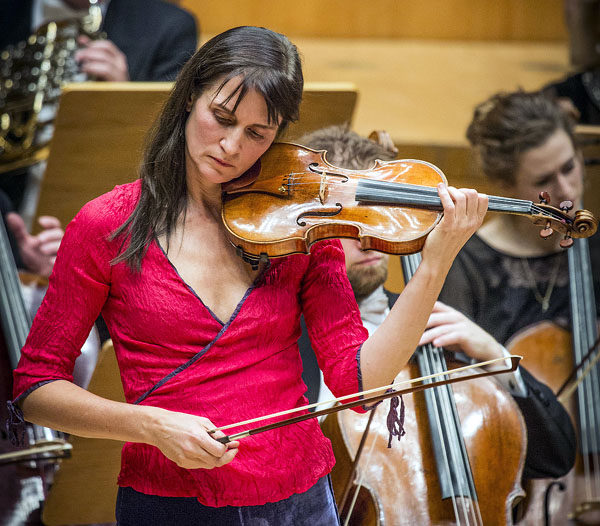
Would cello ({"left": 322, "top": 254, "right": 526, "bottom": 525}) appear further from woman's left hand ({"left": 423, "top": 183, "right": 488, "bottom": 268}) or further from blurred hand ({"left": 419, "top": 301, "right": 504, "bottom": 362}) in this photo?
woman's left hand ({"left": 423, "top": 183, "right": 488, "bottom": 268})

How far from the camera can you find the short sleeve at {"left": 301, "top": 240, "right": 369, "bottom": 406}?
0.99 m

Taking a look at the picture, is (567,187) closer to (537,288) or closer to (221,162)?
(537,288)

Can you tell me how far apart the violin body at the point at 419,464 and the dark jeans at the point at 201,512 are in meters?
0.17

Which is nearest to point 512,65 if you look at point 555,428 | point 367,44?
point 367,44

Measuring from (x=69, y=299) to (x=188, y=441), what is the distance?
21 centimetres

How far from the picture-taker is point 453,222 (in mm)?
932

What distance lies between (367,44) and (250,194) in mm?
2499

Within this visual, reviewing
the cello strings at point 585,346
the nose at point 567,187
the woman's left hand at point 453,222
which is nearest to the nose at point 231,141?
the woman's left hand at point 453,222

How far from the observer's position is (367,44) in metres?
3.35

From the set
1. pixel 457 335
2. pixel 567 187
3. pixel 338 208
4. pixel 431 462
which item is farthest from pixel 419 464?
pixel 567 187

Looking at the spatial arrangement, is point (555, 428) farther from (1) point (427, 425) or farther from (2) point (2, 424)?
(2) point (2, 424)

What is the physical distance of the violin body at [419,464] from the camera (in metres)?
1.19

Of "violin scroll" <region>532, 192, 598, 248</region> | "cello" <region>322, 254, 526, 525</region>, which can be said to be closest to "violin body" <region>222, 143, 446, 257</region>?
"violin scroll" <region>532, 192, 598, 248</region>

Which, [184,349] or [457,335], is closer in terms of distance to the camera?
[184,349]
